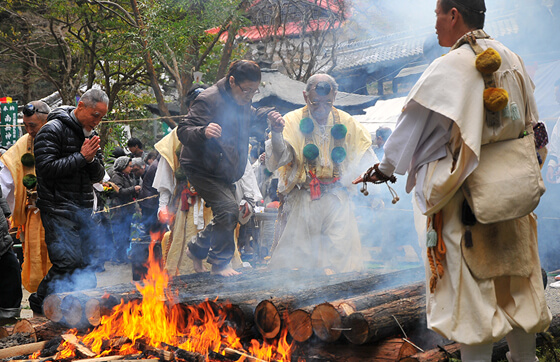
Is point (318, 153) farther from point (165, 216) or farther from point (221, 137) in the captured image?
point (165, 216)

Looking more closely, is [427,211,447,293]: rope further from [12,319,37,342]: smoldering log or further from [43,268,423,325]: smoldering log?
[12,319,37,342]: smoldering log

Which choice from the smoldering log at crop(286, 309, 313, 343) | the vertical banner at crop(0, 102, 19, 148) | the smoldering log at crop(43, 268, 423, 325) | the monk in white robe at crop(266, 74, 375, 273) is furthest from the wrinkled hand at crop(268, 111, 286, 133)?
the vertical banner at crop(0, 102, 19, 148)

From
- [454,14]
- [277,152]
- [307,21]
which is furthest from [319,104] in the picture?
[307,21]

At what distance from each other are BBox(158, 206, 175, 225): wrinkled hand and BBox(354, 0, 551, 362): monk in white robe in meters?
4.55

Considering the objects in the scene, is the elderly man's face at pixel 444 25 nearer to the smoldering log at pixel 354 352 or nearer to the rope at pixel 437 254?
the rope at pixel 437 254

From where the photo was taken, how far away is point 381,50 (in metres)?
17.2

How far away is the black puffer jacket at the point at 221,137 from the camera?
5520 millimetres

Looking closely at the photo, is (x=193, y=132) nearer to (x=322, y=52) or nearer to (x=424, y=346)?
(x=424, y=346)

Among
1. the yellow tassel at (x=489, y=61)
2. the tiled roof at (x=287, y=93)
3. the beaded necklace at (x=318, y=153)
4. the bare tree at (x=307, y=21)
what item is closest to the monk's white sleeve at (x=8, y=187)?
the beaded necklace at (x=318, y=153)

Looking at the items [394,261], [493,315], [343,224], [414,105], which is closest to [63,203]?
[343,224]

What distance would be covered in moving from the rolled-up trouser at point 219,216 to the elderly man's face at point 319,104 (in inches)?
52.4

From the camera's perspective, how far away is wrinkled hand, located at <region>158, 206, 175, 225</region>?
7.05 meters

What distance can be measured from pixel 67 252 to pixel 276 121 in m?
2.36

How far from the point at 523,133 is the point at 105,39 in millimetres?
14315
